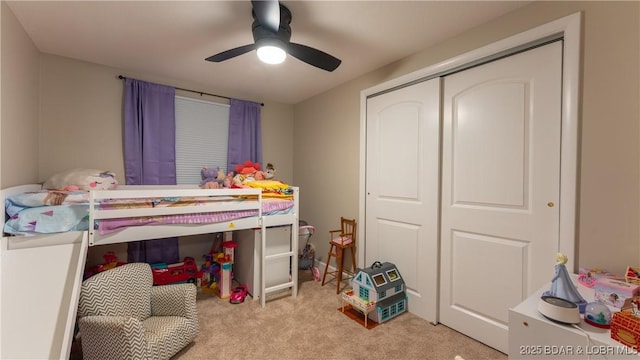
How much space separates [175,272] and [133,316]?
1009 millimetres

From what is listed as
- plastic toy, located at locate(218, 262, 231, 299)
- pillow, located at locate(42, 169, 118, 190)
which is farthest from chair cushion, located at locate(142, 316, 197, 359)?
pillow, located at locate(42, 169, 118, 190)

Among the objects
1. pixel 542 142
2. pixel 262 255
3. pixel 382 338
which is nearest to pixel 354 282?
pixel 382 338

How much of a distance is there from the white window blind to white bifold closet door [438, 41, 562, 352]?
8.40 ft

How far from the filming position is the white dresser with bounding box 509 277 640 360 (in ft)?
2.93

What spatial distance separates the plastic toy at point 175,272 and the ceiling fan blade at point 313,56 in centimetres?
242

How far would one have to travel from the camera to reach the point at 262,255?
246 cm

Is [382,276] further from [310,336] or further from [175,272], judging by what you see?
[175,272]

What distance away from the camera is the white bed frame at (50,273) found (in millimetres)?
1238

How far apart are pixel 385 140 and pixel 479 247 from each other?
1.22 meters

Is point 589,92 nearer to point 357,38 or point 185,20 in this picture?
point 357,38

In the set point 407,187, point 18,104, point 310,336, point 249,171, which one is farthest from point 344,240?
point 18,104

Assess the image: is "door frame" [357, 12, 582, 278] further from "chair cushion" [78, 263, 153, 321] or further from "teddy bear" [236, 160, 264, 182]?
"chair cushion" [78, 263, 153, 321]

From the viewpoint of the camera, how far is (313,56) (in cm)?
183

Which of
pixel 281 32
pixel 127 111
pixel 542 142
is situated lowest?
pixel 542 142
